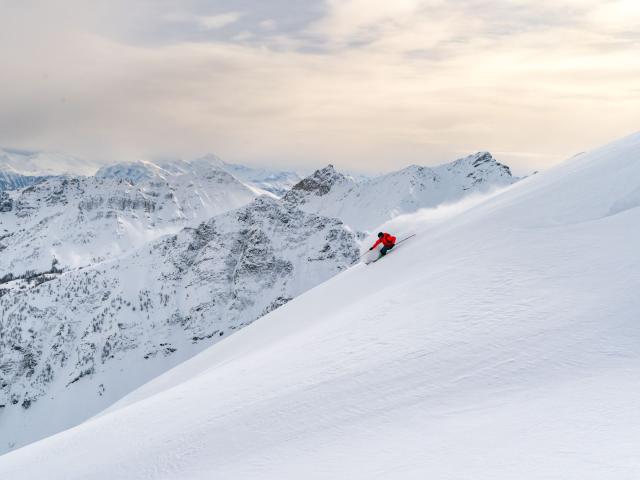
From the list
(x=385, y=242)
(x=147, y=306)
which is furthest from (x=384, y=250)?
(x=147, y=306)

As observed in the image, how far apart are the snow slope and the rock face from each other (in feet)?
404

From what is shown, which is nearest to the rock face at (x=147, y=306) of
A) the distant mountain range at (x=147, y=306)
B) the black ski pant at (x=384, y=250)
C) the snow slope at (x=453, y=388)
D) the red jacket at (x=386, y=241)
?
the distant mountain range at (x=147, y=306)

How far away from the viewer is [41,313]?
14675 centimetres

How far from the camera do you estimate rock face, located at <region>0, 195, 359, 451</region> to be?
125 m

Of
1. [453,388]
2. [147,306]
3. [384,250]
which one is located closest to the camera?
[453,388]

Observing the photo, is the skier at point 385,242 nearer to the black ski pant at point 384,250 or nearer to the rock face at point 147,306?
the black ski pant at point 384,250

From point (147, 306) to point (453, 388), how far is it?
156346 mm

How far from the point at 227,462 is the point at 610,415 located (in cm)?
565

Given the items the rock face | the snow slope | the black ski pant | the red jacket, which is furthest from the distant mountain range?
the snow slope

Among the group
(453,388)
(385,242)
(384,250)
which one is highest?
(385,242)

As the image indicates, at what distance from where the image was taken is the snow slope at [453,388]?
18.4ft

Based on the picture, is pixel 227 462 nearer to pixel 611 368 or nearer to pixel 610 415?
pixel 610 415

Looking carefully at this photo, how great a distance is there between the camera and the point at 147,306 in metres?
150

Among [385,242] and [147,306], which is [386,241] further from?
[147,306]
